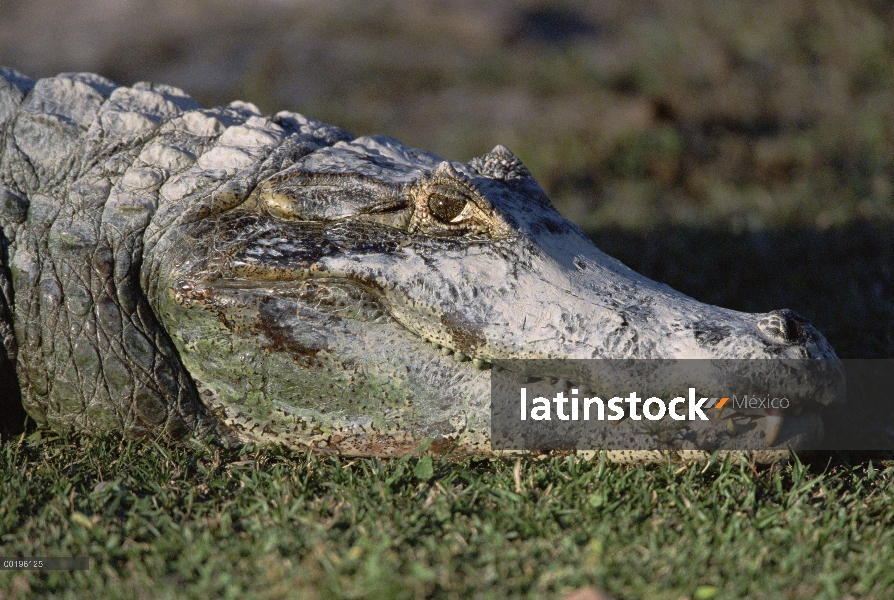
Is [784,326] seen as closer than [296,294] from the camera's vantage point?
Yes

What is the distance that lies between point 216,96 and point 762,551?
705 cm

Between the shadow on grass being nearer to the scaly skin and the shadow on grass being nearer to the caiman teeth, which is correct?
the scaly skin

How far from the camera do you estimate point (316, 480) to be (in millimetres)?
2715

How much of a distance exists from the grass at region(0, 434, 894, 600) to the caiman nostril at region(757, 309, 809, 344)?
1.41ft

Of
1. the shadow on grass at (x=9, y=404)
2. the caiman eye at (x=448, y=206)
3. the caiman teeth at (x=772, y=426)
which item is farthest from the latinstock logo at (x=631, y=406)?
the shadow on grass at (x=9, y=404)

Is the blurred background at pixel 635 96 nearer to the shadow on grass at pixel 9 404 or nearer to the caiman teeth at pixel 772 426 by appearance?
the caiman teeth at pixel 772 426

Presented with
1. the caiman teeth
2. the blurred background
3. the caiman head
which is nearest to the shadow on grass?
the caiman head

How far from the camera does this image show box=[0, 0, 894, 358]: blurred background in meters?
5.02

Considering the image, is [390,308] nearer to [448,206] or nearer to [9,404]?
[448,206]

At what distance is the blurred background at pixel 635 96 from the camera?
502 centimetres

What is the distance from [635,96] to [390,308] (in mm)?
5275

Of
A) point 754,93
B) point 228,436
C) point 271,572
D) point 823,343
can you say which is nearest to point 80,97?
point 228,436

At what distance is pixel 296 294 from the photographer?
2820mm

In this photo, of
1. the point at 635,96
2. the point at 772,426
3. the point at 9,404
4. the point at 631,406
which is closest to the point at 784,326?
the point at 772,426
